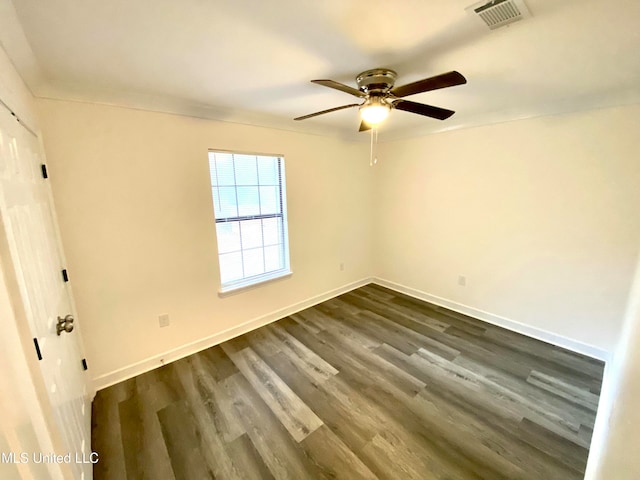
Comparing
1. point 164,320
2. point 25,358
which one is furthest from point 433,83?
point 164,320

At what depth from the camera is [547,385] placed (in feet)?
6.90

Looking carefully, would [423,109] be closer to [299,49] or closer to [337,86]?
[337,86]

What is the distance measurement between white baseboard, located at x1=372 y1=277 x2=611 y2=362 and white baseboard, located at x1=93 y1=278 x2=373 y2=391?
130 centimetres

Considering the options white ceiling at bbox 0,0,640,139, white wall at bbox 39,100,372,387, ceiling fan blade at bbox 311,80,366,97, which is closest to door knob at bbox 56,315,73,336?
white wall at bbox 39,100,372,387

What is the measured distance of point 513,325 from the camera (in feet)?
9.49

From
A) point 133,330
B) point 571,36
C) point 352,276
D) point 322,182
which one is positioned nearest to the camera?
point 571,36

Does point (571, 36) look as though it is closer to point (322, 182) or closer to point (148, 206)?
point (322, 182)

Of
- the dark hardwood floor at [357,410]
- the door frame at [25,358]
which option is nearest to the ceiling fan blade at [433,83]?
the door frame at [25,358]

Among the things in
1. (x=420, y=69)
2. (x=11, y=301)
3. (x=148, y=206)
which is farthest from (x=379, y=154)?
(x=11, y=301)

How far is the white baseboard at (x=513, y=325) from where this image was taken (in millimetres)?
2446

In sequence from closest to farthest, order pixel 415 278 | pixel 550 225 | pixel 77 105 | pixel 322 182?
pixel 77 105
pixel 550 225
pixel 322 182
pixel 415 278

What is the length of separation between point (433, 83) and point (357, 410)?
2209 mm

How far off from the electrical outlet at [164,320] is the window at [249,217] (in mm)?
575

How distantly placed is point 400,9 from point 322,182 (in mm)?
2304
